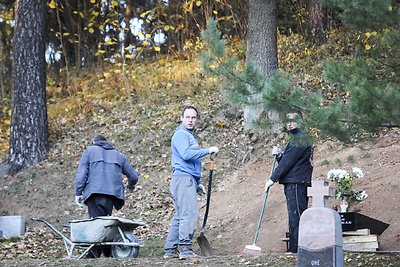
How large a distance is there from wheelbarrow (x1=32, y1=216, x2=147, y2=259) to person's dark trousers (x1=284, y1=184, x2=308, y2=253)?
72.5 inches

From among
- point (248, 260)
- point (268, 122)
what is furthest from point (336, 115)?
point (248, 260)

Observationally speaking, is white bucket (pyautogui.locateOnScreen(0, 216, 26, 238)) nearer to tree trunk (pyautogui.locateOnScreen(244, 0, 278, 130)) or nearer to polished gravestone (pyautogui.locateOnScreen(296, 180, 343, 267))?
tree trunk (pyautogui.locateOnScreen(244, 0, 278, 130))

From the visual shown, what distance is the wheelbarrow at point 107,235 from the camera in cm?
939

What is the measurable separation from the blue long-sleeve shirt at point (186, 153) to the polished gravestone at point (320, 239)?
100 inches

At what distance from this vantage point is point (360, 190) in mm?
11445

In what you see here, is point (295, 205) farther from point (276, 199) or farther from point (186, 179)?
point (276, 199)

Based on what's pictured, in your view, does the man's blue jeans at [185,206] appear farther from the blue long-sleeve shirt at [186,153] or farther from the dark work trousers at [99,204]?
the dark work trousers at [99,204]

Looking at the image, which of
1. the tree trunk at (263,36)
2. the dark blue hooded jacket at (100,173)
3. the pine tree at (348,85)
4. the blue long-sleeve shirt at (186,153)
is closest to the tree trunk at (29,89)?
the tree trunk at (263,36)

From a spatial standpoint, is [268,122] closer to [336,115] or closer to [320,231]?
[336,115]

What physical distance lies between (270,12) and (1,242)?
635 cm

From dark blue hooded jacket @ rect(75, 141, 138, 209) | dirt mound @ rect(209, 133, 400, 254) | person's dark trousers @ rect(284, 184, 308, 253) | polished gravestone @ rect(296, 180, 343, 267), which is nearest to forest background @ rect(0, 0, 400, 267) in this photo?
dirt mound @ rect(209, 133, 400, 254)

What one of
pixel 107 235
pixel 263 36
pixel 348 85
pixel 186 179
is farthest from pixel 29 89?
pixel 348 85

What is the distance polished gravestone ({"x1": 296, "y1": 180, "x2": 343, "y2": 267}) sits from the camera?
22.0ft

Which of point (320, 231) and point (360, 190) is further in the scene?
point (360, 190)
